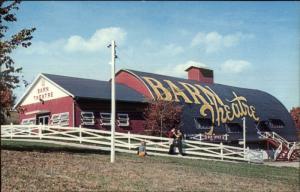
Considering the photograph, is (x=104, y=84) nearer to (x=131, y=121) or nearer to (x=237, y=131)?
(x=131, y=121)

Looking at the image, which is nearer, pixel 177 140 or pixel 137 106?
pixel 177 140

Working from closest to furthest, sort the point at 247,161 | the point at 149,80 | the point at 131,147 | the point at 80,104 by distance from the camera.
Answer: the point at 131,147 → the point at 247,161 → the point at 80,104 → the point at 149,80

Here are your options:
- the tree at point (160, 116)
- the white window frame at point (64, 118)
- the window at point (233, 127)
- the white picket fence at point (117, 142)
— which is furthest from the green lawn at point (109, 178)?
the window at point (233, 127)

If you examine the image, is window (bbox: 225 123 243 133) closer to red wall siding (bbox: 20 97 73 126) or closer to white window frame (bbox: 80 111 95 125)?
white window frame (bbox: 80 111 95 125)

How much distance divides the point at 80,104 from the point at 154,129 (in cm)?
622

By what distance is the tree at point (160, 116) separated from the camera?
3844 centimetres

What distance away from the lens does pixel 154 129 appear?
38406mm

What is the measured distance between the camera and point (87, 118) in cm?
3650

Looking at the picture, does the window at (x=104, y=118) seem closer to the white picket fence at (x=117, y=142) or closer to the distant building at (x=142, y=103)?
the distant building at (x=142, y=103)

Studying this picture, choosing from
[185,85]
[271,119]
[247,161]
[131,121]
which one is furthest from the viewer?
[271,119]

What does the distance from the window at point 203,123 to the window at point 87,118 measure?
35.4 ft

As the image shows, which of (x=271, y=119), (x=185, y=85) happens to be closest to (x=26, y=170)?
(x=185, y=85)

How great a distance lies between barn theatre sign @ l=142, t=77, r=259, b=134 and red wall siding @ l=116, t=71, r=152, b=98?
23.2 inches

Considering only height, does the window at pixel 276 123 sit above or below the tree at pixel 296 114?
below
